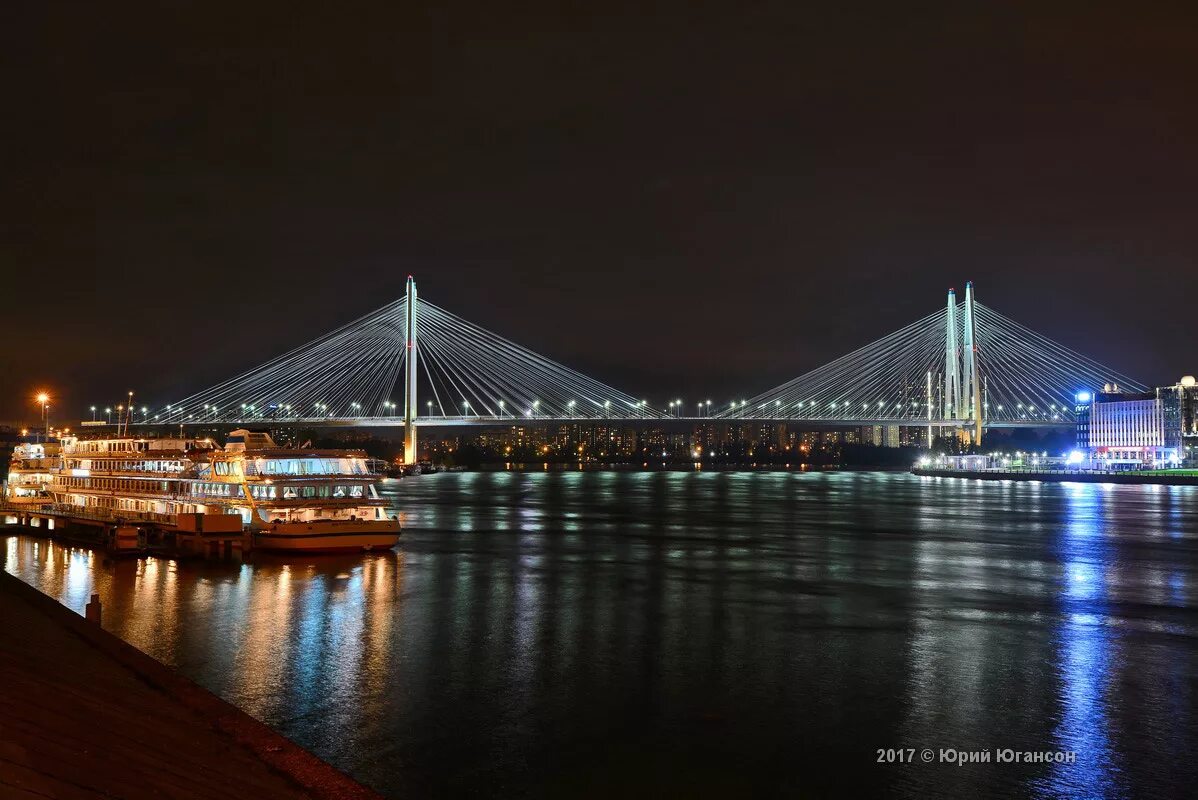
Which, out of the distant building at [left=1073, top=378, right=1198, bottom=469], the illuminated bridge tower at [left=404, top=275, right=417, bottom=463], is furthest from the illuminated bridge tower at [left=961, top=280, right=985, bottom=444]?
the illuminated bridge tower at [left=404, top=275, right=417, bottom=463]

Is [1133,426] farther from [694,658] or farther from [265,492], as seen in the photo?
[694,658]

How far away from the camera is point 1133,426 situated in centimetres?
9669

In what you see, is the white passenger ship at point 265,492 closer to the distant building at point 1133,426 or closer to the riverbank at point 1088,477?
the riverbank at point 1088,477

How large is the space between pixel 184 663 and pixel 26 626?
4014 mm

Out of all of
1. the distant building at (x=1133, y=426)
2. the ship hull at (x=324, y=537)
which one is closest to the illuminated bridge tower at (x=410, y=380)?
the ship hull at (x=324, y=537)

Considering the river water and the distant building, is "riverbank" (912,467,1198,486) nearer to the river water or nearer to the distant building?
the distant building

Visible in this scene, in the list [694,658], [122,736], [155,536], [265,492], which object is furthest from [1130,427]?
[122,736]

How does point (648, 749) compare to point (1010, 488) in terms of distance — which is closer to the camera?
point (648, 749)

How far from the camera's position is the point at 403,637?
15.0 m

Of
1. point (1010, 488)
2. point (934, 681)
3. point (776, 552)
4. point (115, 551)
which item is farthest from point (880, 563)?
point (1010, 488)

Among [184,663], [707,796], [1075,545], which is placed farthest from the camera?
[1075,545]

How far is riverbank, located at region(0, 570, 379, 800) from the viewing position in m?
5.31

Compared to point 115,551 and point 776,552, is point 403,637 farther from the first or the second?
point 776,552

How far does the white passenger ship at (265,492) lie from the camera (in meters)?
24.8
